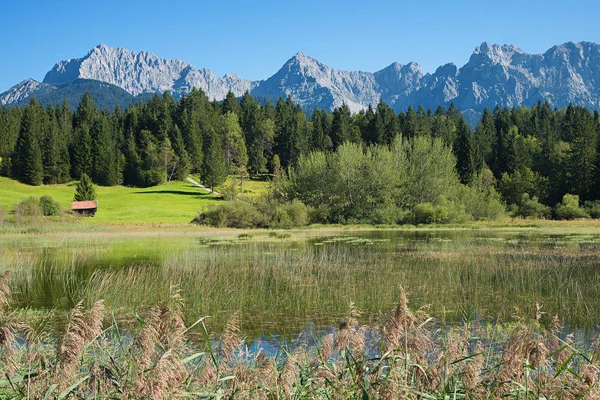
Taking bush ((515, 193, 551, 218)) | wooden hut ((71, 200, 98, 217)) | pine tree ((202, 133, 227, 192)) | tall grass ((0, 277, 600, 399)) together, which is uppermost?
pine tree ((202, 133, 227, 192))

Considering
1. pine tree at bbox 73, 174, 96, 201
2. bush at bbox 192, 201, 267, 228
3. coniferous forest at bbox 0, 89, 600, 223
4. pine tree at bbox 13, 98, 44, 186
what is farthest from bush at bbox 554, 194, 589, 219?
pine tree at bbox 13, 98, 44, 186

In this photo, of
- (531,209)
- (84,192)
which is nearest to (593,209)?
(531,209)

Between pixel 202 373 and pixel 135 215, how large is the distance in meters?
61.6

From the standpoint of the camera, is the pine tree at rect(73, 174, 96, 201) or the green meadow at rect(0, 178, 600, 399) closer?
the green meadow at rect(0, 178, 600, 399)

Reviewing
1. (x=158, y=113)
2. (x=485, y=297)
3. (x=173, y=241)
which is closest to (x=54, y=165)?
(x=158, y=113)

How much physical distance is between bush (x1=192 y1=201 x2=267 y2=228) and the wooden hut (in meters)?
16.8

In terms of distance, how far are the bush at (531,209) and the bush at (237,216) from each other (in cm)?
3371

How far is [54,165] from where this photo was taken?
9169 centimetres

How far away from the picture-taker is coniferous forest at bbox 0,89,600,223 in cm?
6316

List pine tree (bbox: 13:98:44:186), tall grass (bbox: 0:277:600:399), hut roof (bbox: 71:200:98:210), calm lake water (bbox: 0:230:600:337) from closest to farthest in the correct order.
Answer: tall grass (bbox: 0:277:600:399) → calm lake water (bbox: 0:230:600:337) → hut roof (bbox: 71:200:98:210) → pine tree (bbox: 13:98:44:186)

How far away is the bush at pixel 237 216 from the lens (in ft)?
183

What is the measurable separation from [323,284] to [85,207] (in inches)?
2082

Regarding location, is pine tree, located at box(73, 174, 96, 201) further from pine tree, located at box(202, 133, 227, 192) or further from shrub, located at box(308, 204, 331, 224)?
shrub, located at box(308, 204, 331, 224)

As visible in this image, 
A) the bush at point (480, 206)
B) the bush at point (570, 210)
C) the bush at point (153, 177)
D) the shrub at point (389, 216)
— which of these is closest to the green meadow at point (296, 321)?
the shrub at point (389, 216)
